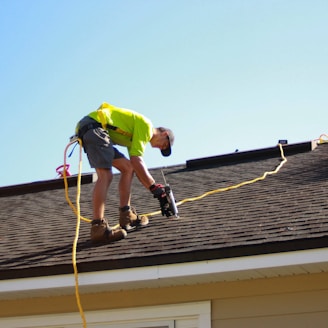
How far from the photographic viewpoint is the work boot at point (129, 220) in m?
6.49

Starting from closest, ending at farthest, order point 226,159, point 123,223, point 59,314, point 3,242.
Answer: point 59,314
point 123,223
point 3,242
point 226,159

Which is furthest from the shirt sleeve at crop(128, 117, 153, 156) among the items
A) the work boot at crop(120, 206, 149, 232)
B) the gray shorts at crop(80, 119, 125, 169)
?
Result: the work boot at crop(120, 206, 149, 232)

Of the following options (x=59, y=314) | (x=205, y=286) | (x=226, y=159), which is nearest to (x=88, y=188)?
(x=226, y=159)

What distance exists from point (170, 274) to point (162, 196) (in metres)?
1.20

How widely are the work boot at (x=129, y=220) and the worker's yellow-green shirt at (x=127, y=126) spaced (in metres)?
0.53

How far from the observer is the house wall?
527 cm

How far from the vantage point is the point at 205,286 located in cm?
564

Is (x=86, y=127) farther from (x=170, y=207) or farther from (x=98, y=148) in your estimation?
(x=170, y=207)

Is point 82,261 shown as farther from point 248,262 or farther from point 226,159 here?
point 226,159

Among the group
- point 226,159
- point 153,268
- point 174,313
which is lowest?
point 174,313

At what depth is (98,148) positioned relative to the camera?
641cm

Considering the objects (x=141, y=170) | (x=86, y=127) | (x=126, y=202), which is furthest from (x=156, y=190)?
(x=86, y=127)

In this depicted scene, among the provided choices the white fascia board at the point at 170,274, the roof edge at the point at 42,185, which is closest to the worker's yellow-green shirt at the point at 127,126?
the white fascia board at the point at 170,274

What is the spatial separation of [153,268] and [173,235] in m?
0.63
